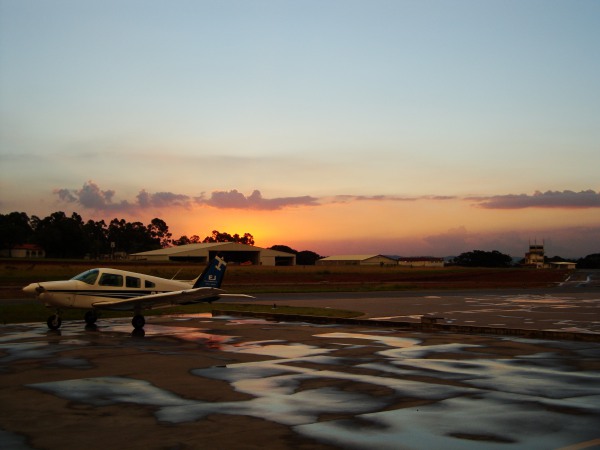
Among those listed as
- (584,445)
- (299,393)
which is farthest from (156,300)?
(584,445)

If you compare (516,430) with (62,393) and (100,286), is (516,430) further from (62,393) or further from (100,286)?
(100,286)

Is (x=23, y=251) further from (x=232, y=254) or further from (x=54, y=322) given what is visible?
(x=54, y=322)

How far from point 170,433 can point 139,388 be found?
3.53m

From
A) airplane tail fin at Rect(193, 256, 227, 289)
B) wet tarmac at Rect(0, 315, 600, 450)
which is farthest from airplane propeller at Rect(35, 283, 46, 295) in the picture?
airplane tail fin at Rect(193, 256, 227, 289)

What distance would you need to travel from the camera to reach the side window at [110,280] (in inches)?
953

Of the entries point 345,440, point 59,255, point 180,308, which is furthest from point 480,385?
point 59,255

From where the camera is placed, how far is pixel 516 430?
8820mm

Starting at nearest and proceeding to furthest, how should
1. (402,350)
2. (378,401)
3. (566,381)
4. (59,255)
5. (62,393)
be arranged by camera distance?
(378,401) → (62,393) → (566,381) → (402,350) → (59,255)

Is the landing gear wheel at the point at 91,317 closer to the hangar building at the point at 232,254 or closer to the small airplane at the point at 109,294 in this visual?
the small airplane at the point at 109,294

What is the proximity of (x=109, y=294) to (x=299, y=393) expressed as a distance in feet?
47.2

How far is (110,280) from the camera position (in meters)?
24.3

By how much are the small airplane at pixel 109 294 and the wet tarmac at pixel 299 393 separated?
9.57 feet

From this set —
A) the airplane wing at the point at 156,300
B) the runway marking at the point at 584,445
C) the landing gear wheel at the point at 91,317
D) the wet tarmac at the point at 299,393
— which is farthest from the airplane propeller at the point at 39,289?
the runway marking at the point at 584,445

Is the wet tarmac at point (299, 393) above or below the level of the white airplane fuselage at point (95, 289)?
below
